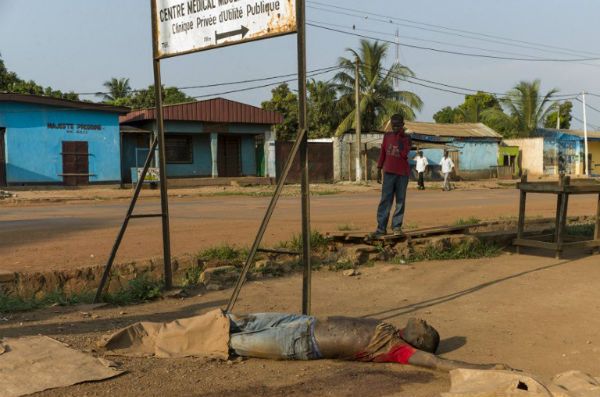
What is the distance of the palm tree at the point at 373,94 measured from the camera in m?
37.3

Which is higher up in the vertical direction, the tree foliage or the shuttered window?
the tree foliage

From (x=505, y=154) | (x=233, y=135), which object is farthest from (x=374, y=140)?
(x=505, y=154)

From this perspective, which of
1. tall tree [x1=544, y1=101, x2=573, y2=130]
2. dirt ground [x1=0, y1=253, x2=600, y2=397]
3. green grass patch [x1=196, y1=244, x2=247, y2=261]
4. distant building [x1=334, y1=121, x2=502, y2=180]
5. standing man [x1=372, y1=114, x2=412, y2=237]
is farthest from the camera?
tall tree [x1=544, y1=101, x2=573, y2=130]

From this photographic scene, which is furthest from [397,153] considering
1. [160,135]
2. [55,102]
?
[55,102]

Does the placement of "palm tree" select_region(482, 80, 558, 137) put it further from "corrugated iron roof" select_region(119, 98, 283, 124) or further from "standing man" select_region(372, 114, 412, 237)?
"standing man" select_region(372, 114, 412, 237)

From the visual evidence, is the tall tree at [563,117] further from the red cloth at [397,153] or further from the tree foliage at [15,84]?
the red cloth at [397,153]

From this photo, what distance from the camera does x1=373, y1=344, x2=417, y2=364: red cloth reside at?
12.9ft

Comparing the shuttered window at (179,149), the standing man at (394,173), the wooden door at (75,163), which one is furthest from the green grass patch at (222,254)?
the shuttered window at (179,149)

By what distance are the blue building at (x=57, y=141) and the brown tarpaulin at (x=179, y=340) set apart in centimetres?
2180

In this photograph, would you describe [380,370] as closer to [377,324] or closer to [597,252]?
[377,324]

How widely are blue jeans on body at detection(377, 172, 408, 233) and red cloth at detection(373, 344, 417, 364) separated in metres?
3.89

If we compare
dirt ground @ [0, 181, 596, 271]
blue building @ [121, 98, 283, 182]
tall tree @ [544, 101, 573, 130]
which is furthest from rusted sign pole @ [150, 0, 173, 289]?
tall tree @ [544, 101, 573, 130]

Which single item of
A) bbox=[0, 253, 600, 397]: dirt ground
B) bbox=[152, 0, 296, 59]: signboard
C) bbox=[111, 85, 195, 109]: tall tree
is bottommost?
bbox=[0, 253, 600, 397]: dirt ground

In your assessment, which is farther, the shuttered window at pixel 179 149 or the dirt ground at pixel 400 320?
the shuttered window at pixel 179 149
